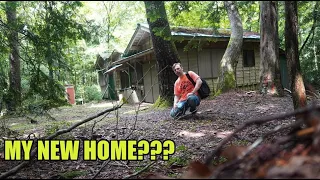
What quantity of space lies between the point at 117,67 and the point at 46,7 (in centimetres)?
1698

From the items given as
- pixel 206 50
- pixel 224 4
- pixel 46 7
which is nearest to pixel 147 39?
pixel 206 50

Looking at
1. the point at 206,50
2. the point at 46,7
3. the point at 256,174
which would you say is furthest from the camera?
the point at 206,50

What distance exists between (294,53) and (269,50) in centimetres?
728

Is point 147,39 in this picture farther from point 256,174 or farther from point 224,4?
point 256,174

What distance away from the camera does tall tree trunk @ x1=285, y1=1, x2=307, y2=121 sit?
390 cm

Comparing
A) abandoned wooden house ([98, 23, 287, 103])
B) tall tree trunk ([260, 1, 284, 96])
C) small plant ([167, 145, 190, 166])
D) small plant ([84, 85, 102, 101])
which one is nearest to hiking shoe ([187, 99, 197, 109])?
small plant ([167, 145, 190, 166])

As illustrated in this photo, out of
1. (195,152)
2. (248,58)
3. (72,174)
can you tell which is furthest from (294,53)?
(248,58)

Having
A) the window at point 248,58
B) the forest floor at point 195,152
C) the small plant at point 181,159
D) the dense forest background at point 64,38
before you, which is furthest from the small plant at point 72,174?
the window at point 248,58

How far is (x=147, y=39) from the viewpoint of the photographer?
17953 millimetres

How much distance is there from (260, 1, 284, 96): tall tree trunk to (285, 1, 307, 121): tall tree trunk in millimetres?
6781

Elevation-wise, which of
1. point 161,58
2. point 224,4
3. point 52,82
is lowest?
point 52,82

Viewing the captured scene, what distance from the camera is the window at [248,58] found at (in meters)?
17.3

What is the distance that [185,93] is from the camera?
Result: 22.1 ft

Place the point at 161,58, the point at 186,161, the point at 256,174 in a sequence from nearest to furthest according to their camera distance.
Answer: the point at 256,174 → the point at 186,161 → the point at 161,58
